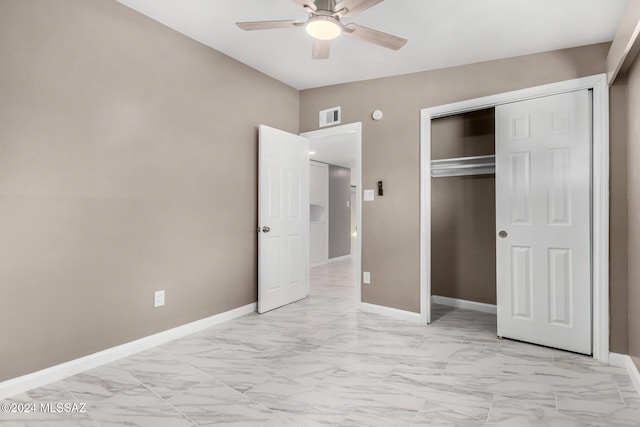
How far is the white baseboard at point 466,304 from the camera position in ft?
13.1

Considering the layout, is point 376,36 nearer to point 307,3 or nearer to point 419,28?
point 307,3

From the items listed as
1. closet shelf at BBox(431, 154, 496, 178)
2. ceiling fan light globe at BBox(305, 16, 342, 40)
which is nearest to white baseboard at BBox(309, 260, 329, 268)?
closet shelf at BBox(431, 154, 496, 178)

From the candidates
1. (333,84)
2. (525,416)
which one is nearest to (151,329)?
(525,416)

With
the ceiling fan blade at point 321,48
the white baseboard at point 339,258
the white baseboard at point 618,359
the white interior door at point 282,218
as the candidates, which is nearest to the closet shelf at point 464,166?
the white interior door at point 282,218

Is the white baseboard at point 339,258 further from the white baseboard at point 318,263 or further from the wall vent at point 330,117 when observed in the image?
the wall vent at point 330,117

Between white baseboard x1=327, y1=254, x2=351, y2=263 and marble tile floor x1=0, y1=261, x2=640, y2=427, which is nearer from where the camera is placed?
marble tile floor x1=0, y1=261, x2=640, y2=427

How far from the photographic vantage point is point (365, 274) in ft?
13.0

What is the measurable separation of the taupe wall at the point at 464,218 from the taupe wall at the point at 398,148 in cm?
80

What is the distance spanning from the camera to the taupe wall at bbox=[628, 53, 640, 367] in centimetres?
235

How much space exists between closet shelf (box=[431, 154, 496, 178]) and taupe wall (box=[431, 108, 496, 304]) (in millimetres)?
110

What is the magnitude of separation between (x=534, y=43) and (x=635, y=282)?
195 centimetres

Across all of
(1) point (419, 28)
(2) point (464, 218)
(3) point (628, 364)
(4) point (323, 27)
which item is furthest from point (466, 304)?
(4) point (323, 27)

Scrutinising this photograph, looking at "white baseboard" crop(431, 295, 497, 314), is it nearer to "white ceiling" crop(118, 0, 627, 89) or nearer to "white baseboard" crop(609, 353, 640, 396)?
"white baseboard" crop(609, 353, 640, 396)

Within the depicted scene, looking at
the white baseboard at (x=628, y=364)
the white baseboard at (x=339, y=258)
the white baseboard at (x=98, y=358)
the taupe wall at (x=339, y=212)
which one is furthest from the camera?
the taupe wall at (x=339, y=212)
